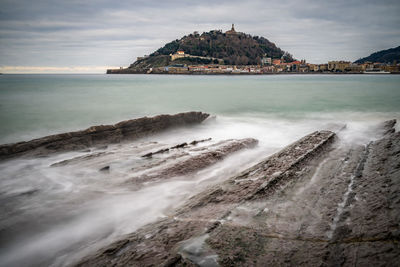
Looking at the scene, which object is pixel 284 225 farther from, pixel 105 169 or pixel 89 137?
pixel 89 137

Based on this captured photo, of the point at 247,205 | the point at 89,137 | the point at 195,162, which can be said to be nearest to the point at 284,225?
the point at 247,205

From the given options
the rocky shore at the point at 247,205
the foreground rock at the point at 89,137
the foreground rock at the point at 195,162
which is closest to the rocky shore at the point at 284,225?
the rocky shore at the point at 247,205

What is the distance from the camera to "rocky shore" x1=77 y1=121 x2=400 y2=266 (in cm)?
181

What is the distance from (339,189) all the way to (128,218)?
261 centimetres

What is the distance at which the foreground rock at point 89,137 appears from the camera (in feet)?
16.7

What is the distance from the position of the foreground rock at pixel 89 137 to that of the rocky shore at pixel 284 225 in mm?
3675

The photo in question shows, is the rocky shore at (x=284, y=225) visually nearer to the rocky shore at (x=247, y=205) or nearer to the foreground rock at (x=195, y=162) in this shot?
the rocky shore at (x=247, y=205)

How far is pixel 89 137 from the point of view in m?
5.68

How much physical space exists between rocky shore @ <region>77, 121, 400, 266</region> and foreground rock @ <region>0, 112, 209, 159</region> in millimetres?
3675

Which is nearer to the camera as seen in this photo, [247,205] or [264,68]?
[247,205]

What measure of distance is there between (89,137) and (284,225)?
4.89 metres

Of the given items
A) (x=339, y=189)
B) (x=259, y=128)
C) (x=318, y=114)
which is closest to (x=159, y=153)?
(x=339, y=189)

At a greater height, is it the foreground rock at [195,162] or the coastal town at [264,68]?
the coastal town at [264,68]

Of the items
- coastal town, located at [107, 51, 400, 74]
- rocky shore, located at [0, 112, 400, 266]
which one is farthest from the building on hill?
rocky shore, located at [0, 112, 400, 266]
